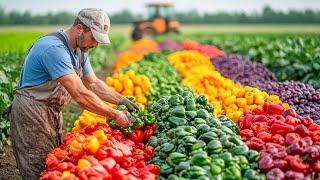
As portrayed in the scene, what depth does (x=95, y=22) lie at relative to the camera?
256 inches

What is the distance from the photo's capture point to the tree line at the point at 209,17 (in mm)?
75000

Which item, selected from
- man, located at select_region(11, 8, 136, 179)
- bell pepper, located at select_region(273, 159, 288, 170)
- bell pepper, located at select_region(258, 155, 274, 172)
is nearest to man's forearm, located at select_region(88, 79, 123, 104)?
man, located at select_region(11, 8, 136, 179)

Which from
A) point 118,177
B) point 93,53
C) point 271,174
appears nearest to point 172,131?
point 118,177

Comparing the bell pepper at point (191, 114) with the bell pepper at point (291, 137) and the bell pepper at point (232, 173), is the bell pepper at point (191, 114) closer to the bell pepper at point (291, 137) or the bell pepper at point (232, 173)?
the bell pepper at point (291, 137)

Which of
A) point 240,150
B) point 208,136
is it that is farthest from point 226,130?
point 240,150

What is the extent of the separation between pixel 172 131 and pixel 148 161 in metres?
0.47

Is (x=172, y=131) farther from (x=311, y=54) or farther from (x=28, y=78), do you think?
(x=311, y=54)

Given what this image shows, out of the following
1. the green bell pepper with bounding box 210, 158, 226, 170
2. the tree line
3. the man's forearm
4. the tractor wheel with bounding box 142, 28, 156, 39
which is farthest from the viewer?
the tree line

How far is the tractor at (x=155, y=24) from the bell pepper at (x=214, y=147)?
34427 millimetres

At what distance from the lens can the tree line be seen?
75.0 m

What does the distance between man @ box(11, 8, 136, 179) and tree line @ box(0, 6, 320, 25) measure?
65.0 m

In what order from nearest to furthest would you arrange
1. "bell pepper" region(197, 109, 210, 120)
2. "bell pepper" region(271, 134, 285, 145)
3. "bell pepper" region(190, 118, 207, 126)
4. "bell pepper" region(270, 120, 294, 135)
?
1. "bell pepper" region(271, 134, 285, 145)
2. "bell pepper" region(270, 120, 294, 135)
3. "bell pepper" region(190, 118, 207, 126)
4. "bell pepper" region(197, 109, 210, 120)

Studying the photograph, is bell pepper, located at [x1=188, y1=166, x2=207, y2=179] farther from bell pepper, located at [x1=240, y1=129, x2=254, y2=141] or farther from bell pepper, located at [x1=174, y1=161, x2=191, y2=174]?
bell pepper, located at [x1=240, y1=129, x2=254, y2=141]

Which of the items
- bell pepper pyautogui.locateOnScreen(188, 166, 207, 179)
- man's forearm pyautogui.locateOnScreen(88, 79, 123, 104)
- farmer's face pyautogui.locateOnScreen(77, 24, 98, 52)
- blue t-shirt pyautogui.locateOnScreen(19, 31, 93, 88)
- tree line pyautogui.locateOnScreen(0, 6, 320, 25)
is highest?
farmer's face pyautogui.locateOnScreen(77, 24, 98, 52)
